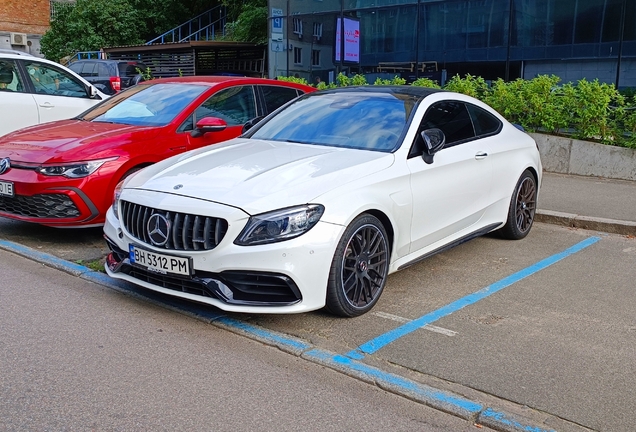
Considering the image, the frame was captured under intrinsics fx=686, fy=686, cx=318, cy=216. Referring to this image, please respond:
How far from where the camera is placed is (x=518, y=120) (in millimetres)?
11367

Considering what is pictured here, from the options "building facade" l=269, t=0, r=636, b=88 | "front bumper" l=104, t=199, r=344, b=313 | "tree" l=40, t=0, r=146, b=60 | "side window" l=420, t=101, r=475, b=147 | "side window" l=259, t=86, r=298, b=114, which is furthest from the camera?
"tree" l=40, t=0, r=146, b=60

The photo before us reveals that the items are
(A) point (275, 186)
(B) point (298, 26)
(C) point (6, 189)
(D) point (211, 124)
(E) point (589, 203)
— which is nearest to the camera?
(A) point (275, 186)

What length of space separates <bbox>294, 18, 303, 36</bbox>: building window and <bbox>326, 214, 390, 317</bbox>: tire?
14.5 m

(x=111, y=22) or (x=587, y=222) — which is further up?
(x=111, y=22)

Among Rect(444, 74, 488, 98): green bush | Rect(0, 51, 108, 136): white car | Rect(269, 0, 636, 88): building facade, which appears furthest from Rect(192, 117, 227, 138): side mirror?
Rect(269, 0, 636, 88): building facade

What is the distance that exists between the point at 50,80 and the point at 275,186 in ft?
21.7

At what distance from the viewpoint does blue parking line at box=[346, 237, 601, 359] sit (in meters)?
4.16

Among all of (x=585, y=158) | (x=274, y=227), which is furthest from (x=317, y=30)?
(x=274, y=227)

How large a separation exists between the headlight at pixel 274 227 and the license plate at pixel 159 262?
0.40 metres

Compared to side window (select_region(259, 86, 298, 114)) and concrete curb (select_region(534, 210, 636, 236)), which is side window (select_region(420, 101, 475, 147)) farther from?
side window (select_region(259, 86, 298, 114))

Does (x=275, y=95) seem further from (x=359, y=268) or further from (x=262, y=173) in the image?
(x=359, y=268)

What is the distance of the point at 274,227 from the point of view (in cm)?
420

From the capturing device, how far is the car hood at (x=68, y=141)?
6.17 m

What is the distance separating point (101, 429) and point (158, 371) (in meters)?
0.64
